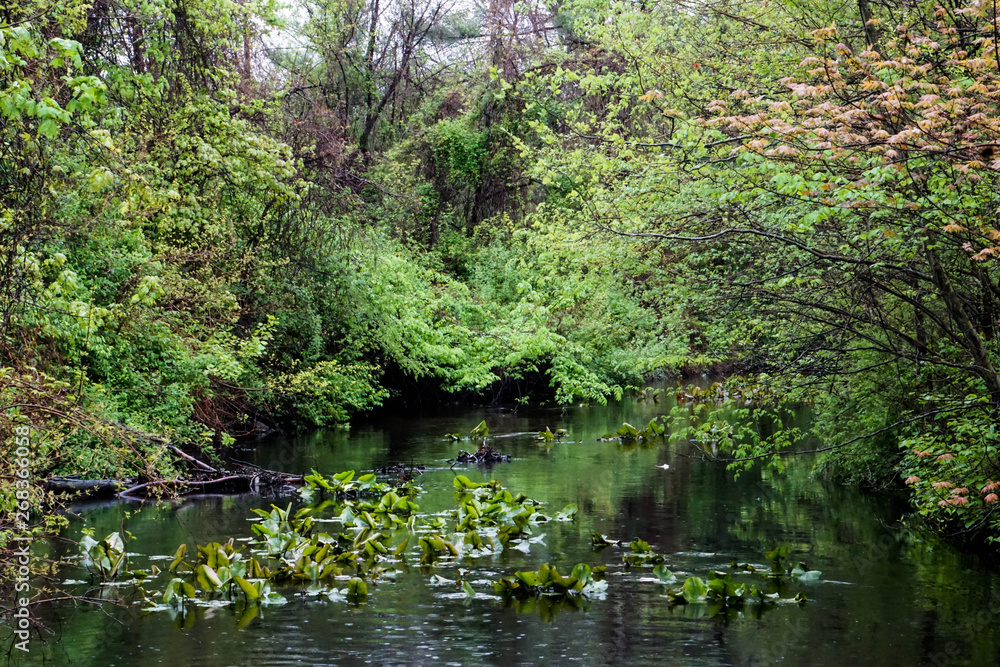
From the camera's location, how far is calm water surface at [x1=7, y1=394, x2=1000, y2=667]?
24.4 ft

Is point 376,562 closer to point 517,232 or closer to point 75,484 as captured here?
point 75,484

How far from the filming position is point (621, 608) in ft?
28.2

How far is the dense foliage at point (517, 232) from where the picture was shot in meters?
7.50

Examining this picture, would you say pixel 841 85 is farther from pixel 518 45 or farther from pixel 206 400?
pixel 518 45

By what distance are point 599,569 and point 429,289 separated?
58.8 ft

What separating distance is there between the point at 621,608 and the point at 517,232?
834 inches

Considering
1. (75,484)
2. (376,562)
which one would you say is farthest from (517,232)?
(376,562)

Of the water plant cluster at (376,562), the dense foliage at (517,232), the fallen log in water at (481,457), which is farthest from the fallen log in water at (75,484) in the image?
the fallen log in water at (481,457)

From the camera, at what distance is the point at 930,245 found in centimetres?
828

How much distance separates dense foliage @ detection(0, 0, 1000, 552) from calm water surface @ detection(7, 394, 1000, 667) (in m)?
0.85

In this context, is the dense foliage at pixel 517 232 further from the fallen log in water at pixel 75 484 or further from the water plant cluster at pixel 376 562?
the water plant cluster at pixel 376 562

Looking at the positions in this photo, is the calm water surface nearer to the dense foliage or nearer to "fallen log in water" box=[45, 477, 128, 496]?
"fallen log in water" box=[45, 477, 128, 496]

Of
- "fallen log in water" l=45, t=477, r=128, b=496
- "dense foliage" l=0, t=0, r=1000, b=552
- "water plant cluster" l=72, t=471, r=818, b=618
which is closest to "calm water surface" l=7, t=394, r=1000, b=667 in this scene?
"water plant cluster" l=72, t=471, r=818, b=618

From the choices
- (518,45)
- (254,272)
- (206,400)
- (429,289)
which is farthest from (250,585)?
(518,45)
